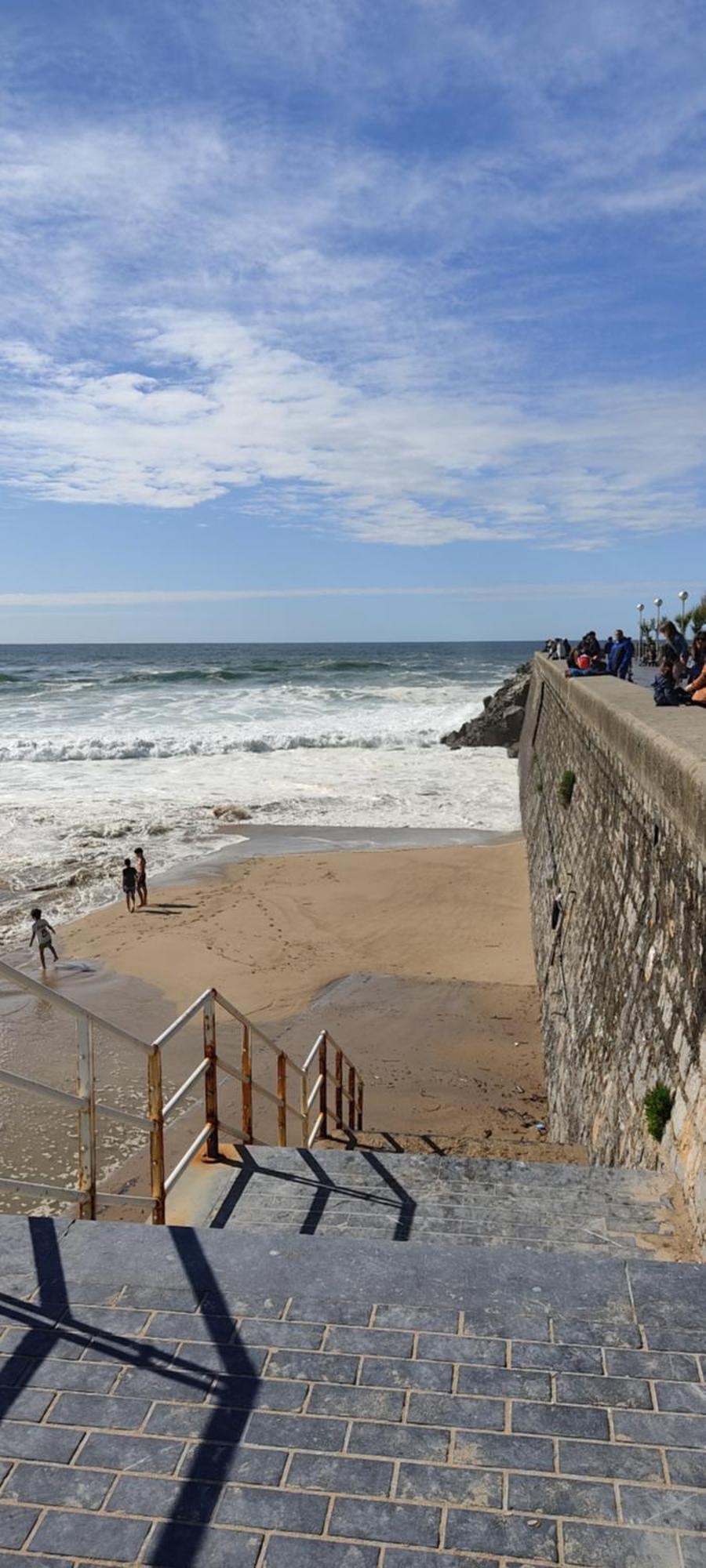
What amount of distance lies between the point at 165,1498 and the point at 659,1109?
2.89 meters

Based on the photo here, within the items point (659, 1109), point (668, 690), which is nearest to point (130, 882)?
point (668, 690)

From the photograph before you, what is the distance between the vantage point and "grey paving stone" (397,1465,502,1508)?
2.34m

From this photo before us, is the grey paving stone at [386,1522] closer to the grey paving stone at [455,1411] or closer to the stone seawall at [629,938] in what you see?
the grey paving stone at [455,1411]

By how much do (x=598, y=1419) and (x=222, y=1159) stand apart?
2.71 meters

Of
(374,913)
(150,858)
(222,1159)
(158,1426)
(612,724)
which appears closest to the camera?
(158,1426)

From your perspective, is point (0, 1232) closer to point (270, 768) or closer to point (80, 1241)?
point (80, 1241)

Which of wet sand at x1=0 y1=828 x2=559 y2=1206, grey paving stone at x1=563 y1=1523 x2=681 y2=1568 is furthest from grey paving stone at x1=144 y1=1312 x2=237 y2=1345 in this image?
wet sand at x1=0 y1=828 x2=559 y2=1206

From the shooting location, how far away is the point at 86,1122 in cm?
373

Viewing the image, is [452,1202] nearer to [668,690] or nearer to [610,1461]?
[610,1461]

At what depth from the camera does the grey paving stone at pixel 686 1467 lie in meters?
2.37

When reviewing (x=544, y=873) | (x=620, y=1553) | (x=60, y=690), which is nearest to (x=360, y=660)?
(x=60, y=690)

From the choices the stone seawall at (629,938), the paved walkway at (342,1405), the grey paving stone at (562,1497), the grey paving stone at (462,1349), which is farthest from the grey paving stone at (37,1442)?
the stone seawall at (629,938)

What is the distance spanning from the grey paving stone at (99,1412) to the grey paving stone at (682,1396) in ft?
4.29

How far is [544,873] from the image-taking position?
12492mm
